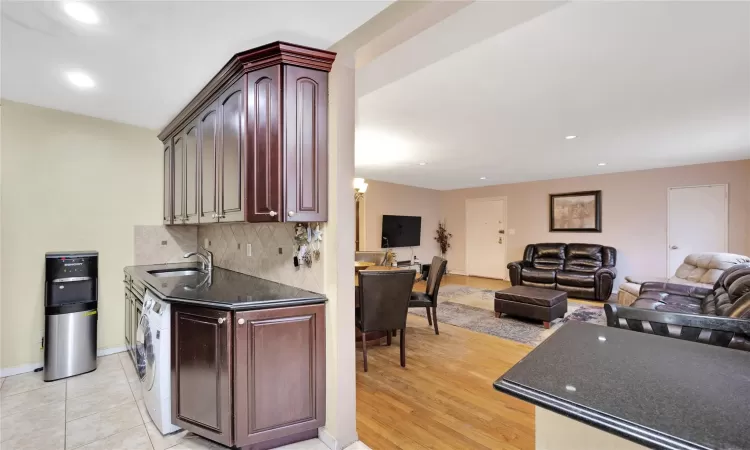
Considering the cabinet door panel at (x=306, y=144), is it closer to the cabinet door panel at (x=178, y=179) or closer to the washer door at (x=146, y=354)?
the washer door at (x=146, y=354)

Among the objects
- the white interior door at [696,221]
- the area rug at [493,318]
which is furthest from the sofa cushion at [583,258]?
the white interior door at [696,221]

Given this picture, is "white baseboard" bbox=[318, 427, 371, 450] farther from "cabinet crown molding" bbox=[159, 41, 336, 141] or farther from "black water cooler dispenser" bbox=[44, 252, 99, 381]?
"black water cooler dispenser" bbox=[44, 252, 99, 381]

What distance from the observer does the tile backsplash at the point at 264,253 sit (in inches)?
85.0

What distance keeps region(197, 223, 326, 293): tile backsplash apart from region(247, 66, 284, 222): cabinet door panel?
342 millimetres

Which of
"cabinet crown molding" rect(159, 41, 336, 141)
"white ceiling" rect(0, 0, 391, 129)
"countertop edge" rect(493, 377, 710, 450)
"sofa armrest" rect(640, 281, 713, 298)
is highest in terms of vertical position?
"white ceiling" rect(0, 0, 391, 129)

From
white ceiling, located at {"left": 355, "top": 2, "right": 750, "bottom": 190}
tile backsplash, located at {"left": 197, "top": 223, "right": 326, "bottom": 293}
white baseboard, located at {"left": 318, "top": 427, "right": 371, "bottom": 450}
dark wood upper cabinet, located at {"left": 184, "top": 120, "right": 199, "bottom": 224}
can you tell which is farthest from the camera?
dark wood upper cabinet, located at {"left": 184, "top": 120, "right": 199, "bottom": 224}

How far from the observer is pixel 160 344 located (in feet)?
6.50

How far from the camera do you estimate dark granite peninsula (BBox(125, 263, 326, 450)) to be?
1.80m

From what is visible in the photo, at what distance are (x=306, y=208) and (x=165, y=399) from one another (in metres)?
1.45

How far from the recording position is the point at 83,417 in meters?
2.21

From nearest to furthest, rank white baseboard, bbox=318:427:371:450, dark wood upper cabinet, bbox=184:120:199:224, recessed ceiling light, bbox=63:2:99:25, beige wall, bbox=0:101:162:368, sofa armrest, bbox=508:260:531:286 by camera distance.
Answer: recessed ceiling light, bbox=63:2:99:25
white baseboard, bbox=318:427:371:450
dark wood upper cabinet, bbox=184:120:199:224
beige wall, bbox=0:101:162:368
sofa armrest, bbox=508:260:531:286

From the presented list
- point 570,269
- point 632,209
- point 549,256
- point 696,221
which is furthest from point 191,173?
point 696,221

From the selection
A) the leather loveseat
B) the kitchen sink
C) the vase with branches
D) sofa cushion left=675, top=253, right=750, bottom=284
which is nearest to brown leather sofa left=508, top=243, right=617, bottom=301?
the leather loveseat

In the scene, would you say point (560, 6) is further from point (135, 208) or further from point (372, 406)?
point (135, 208)
